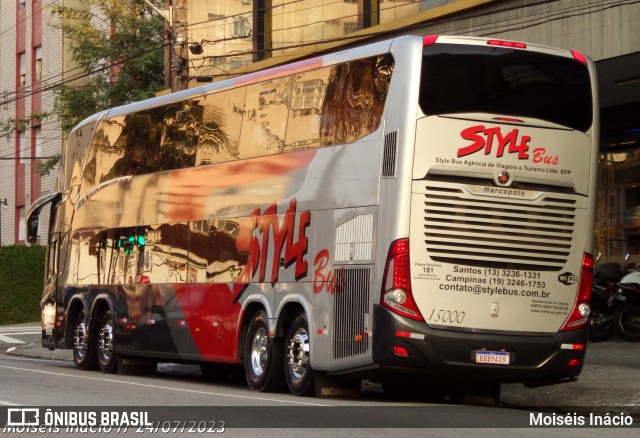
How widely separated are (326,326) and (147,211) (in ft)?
19.6

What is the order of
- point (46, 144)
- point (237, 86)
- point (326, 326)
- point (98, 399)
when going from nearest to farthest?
point (98, 399)
point (326, 326)
point (237, 86)
point (46, 144)

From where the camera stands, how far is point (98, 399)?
48.2ft

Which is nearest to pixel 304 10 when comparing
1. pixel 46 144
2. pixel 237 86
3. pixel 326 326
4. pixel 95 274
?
pixel 95 274

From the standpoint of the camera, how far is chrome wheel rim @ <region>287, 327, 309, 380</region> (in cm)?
1636

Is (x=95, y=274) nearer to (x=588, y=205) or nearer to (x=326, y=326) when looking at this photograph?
(x=326, y=326)

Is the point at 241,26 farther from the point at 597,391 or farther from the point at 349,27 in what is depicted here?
the point at 597,391

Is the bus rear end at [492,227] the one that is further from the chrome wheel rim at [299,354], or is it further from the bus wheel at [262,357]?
the bus wheel at [262,357]

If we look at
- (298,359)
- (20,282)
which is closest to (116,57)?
(20,282)

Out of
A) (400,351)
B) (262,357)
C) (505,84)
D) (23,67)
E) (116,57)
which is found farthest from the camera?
(23,67)

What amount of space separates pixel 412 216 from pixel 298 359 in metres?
3.02

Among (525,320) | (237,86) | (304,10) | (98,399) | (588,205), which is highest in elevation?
(304,10)

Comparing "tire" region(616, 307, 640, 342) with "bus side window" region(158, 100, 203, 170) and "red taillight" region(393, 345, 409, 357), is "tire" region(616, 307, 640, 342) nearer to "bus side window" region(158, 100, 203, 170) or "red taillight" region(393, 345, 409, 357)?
"bus side window" region(158, 100, 203, 170)

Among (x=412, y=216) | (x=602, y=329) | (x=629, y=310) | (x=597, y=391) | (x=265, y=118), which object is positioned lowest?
(x=597, y=391)

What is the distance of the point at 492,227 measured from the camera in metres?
14.7
